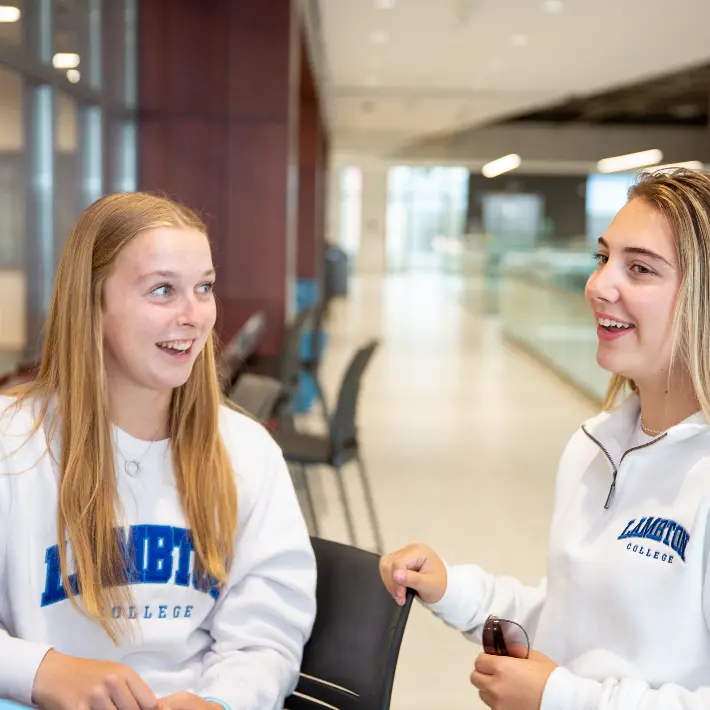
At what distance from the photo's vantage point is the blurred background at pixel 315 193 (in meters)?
3.97

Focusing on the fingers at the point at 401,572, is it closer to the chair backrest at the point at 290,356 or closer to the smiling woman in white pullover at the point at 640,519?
the smiling woman in white pullover at the point at 640,519

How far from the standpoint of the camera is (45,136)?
4133 millimetres

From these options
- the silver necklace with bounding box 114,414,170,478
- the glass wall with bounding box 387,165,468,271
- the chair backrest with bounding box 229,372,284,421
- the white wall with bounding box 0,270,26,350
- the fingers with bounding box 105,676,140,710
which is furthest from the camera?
the glass wall with bounding box 387,165,468,271

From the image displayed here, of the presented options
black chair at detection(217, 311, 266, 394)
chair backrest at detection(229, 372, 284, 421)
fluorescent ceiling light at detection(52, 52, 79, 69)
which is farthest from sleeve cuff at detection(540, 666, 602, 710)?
fluorescent ceiling light at detection(52, 52, 79, 69)

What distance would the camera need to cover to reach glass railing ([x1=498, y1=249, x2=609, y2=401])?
27.4ft

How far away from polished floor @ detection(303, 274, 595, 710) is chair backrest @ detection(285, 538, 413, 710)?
4.79 feet

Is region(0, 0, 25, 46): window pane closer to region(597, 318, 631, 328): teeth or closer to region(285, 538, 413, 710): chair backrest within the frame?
region(285, 538, 413, 710): chair backrest

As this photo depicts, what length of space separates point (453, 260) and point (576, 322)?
1632cm

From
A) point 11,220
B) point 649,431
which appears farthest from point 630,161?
point 649,431

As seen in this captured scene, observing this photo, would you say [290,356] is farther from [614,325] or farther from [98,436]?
[614,325]

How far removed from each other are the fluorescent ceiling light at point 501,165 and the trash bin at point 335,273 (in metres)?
4.71

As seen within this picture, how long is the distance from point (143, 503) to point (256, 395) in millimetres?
2125

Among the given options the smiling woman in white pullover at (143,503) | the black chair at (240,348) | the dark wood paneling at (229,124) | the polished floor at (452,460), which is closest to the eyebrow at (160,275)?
the smiling woman in white pullover at (143,503)

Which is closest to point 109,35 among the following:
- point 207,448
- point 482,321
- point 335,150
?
point 207,448
